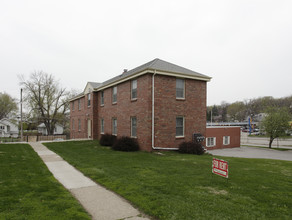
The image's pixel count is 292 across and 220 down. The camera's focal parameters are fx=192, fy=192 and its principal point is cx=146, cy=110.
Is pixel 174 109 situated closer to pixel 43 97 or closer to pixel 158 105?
pixel 158 105

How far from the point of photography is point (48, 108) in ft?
131

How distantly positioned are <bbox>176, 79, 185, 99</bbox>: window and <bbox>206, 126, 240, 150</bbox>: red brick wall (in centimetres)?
1230

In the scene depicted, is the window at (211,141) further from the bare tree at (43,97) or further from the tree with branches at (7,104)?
the tree with branches at (7,104)

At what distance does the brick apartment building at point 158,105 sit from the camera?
44.7 feet

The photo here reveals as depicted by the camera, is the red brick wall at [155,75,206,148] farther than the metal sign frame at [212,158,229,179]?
Yes

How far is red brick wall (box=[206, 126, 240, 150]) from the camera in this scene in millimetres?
26188

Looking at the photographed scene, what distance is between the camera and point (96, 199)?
510 cm

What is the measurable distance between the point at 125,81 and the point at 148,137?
5.59 m

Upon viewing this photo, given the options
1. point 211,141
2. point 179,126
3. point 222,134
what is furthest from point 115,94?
point 222,134

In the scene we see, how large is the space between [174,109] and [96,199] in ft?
34.2

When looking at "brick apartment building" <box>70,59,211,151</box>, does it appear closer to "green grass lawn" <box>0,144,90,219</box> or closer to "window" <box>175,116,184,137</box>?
"window" <box>175,116,184,137</box>

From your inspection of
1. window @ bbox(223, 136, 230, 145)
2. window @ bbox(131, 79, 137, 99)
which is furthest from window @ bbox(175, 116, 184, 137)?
window @ bbox(223, 136, 230, 145)

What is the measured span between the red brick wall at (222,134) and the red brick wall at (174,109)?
10.5 metres

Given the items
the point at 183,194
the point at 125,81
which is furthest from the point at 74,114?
the point at 183,194
